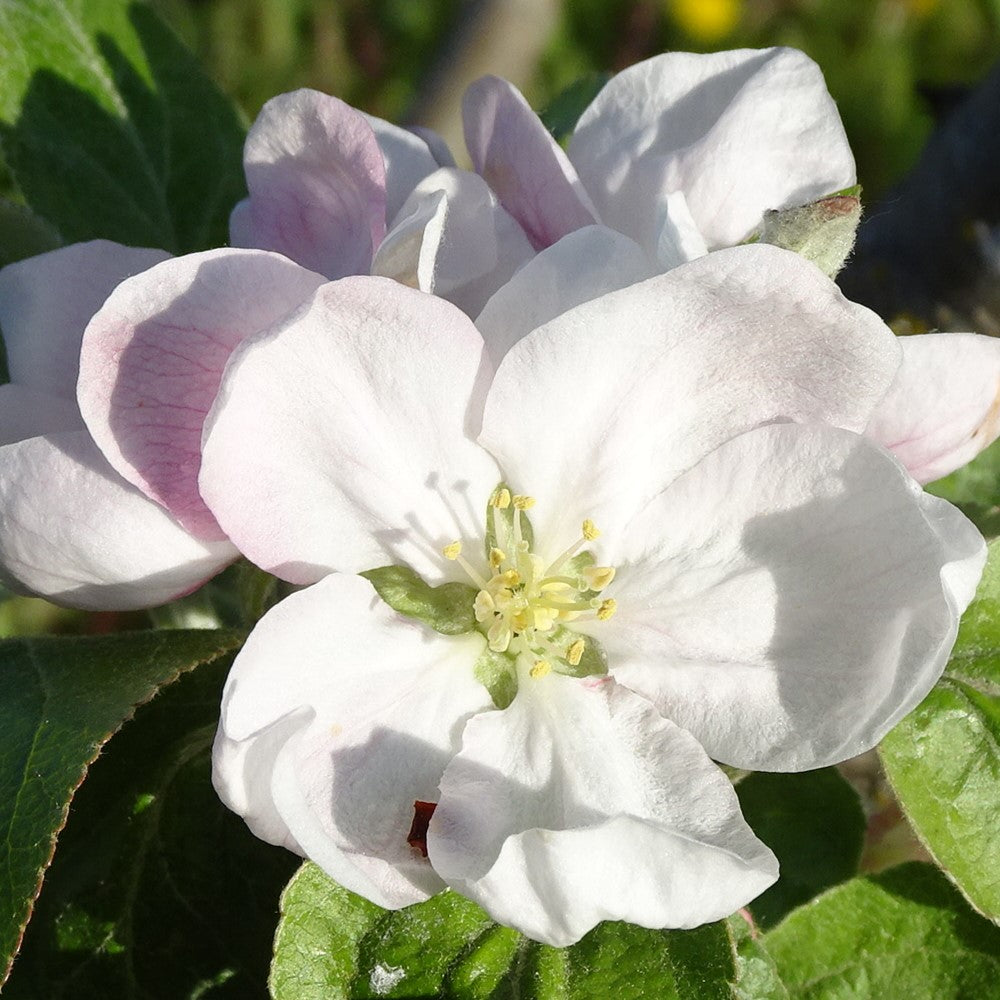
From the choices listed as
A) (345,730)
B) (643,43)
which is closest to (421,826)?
(345,730)

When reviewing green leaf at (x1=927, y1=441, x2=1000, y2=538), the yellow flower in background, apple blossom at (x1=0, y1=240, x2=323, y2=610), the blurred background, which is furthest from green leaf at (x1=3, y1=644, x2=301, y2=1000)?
the yellow flower in background

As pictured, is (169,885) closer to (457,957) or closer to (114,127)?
(457,957)

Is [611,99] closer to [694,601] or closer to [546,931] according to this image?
[694,601]

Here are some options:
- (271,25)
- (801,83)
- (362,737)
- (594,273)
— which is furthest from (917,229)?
(271,25)

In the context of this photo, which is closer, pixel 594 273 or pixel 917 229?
pixel 594 273

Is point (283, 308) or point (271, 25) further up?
point (283, 308)

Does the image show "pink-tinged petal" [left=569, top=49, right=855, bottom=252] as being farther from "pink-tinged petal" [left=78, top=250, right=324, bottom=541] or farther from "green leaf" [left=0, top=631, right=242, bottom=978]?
"green leaf" [left=0, top=631, right=242, bottom=978]

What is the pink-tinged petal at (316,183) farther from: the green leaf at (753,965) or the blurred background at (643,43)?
the blurred background at (643,43)
